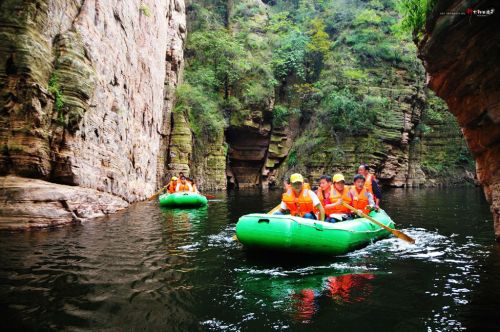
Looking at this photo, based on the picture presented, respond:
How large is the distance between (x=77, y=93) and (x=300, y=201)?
7.43m

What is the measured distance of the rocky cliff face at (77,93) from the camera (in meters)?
8.84

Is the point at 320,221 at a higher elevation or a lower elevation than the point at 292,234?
higher

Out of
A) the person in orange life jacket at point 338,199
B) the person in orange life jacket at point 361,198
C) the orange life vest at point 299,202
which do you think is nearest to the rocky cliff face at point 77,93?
the orange life vest at point 299,202

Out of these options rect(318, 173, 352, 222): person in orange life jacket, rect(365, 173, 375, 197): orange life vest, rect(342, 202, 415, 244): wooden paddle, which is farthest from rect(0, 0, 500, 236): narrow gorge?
rect(318, 173, 352, 222): person in orange life jacket

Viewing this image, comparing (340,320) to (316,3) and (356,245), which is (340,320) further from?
(316,3)

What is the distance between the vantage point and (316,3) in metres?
38.7

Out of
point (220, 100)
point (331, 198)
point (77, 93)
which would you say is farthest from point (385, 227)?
point (220, 100)

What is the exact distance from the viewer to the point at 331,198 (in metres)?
8.59

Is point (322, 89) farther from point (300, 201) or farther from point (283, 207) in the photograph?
point (300, 201)

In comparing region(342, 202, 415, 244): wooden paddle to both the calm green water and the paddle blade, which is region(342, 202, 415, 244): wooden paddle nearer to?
the paddle blade

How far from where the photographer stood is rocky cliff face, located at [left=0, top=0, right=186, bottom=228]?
8.84 m

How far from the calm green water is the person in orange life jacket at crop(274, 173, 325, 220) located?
1.05 m

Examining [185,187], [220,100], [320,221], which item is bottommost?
[320,221]

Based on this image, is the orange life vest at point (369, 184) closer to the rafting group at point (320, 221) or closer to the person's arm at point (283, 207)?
the rafting group at point (320, 221)
